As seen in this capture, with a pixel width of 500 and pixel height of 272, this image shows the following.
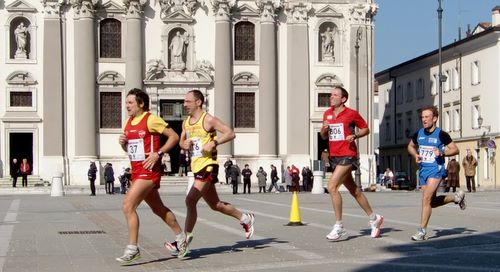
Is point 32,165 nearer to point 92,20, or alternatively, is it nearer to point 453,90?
point 92,20

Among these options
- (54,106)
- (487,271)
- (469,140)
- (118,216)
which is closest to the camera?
(487,271)

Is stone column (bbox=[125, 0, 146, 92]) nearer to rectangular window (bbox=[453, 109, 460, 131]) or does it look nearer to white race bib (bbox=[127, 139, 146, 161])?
rectangular window (bbox=[453, 109, 460, 131])

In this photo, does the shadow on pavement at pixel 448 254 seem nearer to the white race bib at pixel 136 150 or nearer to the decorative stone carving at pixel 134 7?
the white race bib at pixel 136 150

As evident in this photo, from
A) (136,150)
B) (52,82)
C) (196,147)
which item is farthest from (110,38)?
(136,150)

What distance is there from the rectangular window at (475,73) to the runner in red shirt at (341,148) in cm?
5470

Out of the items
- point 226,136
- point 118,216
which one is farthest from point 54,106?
point 226,136

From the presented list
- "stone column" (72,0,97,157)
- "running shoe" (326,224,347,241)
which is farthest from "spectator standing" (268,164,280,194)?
"running shoe" (326,224,347,241)

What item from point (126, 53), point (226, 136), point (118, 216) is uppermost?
point (126, 53)

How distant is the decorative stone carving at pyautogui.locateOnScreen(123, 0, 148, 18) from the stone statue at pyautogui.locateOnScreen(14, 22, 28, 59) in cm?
560

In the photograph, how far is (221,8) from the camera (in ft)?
207

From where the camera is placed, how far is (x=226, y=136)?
1485cm

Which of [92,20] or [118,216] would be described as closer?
[118,216]

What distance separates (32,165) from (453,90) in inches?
1156

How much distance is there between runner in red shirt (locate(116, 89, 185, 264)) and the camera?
13.8 metres
